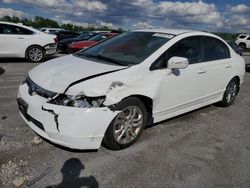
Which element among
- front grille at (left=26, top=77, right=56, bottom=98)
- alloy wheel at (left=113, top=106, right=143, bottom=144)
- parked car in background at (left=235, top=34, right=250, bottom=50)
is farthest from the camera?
parked car in background at (left=235, top=34, right=250, bottom=50)

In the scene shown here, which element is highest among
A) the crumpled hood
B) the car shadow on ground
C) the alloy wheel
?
the crumpled hood

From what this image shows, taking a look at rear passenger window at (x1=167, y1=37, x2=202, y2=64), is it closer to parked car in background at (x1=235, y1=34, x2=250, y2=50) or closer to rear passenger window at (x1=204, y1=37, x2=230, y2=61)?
rear passenger window at (x1=204, y1=37, x2=230, y2=61)

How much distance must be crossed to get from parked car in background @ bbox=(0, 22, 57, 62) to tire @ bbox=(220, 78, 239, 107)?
7.89 meters

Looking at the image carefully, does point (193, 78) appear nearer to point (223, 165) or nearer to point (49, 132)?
point (223, 165)

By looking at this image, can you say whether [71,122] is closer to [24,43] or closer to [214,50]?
[214,50]

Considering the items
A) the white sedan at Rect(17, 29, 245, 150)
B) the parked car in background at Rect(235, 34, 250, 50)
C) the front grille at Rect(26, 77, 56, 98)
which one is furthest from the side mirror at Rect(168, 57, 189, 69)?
the parked car in background at Rect(235, 34, 250, 50)

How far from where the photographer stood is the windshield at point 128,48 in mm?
3965

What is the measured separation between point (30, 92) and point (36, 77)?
240 mm

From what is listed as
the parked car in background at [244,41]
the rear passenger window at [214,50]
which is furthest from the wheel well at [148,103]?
the parked car in background at [244,41]

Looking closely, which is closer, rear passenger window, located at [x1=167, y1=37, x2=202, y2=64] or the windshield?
the windshield

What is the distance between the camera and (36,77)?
364cm

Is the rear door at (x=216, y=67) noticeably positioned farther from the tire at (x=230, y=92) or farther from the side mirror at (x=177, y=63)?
the side mirror at (x=177, y=63)

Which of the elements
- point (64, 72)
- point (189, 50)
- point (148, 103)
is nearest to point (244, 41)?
point (189, 50)

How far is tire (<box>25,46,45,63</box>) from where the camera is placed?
438 inches
